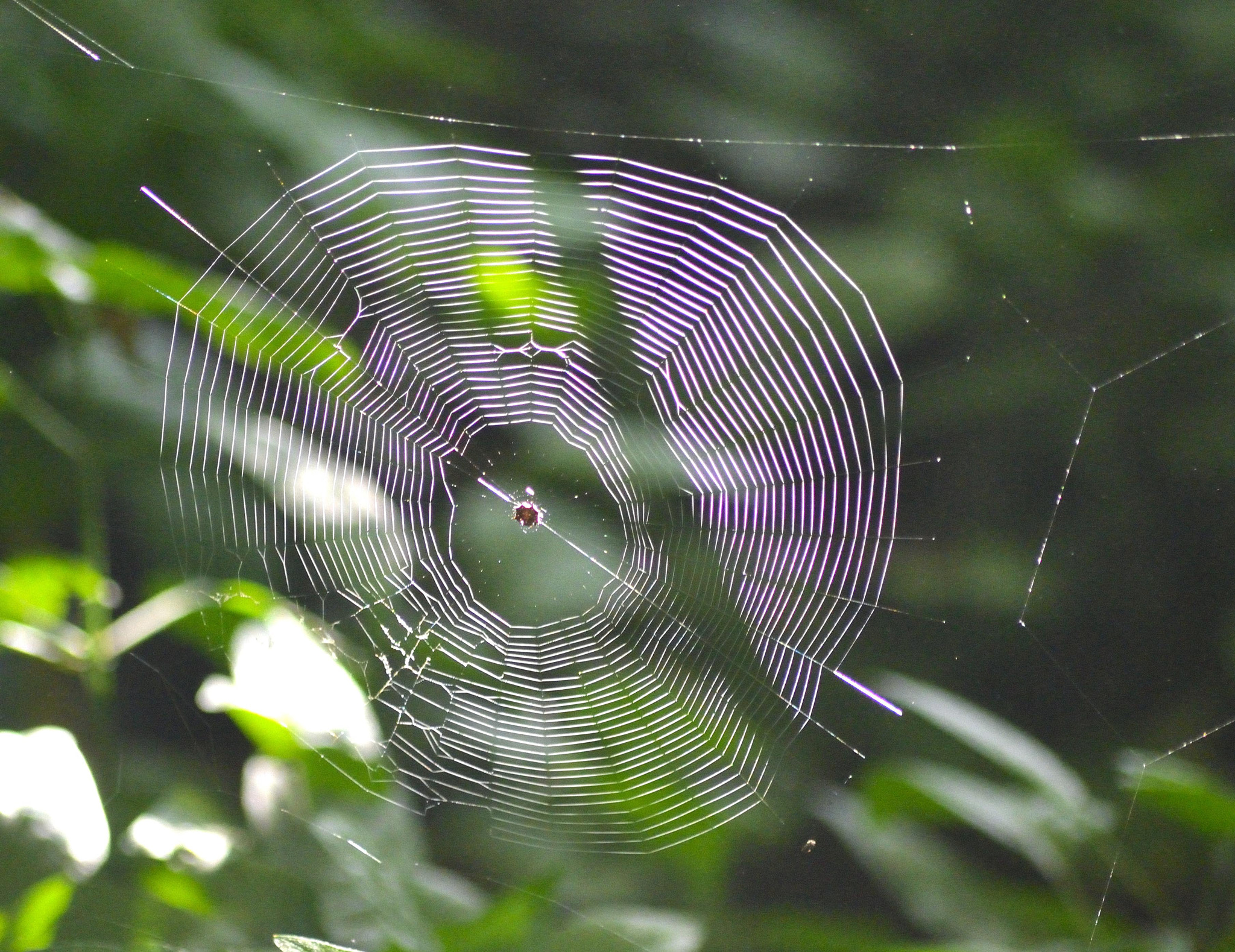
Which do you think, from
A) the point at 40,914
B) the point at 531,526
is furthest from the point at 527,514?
the point at 40,914

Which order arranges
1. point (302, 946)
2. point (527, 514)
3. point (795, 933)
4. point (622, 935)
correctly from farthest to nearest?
1. point (527, 514)
2. point (795, 933)
3. point (622, 935)
4. point (302, 946)

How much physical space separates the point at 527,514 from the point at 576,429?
11.3 inches

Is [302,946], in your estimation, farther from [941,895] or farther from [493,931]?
[941,895]

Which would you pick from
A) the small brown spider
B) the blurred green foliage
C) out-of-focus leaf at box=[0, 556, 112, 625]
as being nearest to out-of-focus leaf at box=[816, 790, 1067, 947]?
the blurred green foliage

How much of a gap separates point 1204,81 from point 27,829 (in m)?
2.22

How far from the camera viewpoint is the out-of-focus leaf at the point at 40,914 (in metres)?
0.99

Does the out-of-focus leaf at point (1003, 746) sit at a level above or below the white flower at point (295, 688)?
below

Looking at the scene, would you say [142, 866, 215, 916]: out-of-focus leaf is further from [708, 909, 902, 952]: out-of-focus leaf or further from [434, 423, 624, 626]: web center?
[434, 423, 624, 626]: web center

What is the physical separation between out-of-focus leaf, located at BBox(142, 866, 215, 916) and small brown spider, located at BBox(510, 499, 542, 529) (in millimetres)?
1144

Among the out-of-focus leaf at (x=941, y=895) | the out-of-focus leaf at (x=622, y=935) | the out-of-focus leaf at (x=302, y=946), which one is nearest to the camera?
the out-of-focus leaf at (x=302, y=946)

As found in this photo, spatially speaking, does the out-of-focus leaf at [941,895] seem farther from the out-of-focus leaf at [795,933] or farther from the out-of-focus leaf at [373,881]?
the out-of-focus leaf at [373,881]

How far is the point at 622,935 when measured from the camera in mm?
1135

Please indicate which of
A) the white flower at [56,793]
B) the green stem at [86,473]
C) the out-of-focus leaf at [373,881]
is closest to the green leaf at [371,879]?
the out-of-focus leaf at [373,881]

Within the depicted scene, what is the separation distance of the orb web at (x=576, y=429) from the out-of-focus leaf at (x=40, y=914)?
541 millimetres
